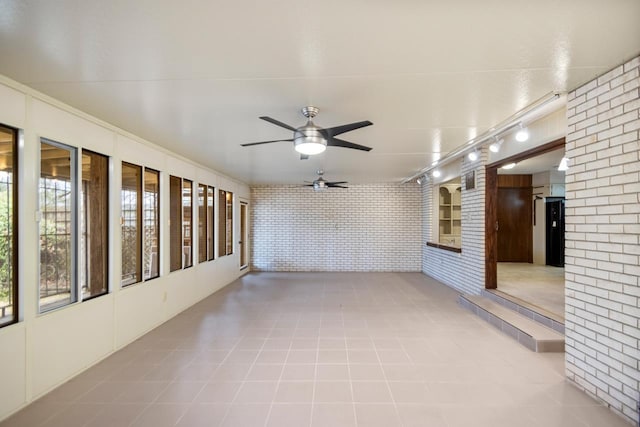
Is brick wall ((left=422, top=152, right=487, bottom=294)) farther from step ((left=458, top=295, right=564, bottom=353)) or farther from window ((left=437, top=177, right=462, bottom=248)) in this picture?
window ((left=437, top=177, right=462, bottom=248))

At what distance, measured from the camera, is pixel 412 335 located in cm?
411

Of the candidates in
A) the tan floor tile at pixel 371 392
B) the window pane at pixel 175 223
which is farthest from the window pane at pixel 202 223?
the tan floor tile at pixel 371 392

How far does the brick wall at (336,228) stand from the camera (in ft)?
31.2

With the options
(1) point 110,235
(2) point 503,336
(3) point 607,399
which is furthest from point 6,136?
(2) point 503,336

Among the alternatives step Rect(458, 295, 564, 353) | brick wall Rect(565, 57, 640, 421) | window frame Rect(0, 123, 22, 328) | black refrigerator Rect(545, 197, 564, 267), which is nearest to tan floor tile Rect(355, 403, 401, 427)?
brick wall Rect(565, 57, 640, 421)

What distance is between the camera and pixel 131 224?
4.20 meters

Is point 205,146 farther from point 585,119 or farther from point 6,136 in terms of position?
point 585,119

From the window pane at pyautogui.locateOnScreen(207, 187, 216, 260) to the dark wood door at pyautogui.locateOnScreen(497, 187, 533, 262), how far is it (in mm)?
7933

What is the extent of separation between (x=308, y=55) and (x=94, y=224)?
3.01 m

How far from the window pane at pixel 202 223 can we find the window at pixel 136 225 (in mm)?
1578

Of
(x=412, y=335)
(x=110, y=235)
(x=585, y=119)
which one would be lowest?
(x=412, y=335)

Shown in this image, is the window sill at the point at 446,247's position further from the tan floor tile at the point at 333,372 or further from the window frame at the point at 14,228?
the window frame at the point at 14,228

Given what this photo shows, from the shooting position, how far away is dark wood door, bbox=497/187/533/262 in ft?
30.0

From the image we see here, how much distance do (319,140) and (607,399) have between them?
314 centimetres
